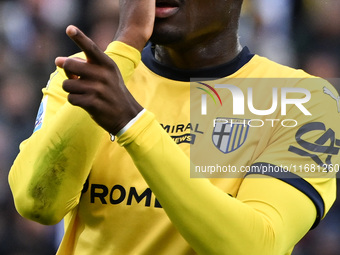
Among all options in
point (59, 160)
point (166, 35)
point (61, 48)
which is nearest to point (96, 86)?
point (59, 160)

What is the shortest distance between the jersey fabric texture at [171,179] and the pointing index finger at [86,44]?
17 cm

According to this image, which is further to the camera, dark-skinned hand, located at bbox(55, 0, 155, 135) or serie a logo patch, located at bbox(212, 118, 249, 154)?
serie a logo patch, located at bbox(212, 118, 249, 154)

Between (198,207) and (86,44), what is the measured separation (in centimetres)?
45

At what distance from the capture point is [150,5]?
1.83m

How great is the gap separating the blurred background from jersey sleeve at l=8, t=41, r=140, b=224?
241 centimetres

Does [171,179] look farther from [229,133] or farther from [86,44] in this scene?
[229,133]

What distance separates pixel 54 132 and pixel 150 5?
43cm

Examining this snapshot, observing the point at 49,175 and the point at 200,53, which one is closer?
the point at 49,175

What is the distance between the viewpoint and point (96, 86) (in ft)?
4.76

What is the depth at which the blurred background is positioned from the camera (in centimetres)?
409

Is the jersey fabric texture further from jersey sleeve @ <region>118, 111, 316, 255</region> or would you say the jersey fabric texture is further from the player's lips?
the player's lips

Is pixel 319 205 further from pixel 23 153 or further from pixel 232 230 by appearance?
pixel 23 153

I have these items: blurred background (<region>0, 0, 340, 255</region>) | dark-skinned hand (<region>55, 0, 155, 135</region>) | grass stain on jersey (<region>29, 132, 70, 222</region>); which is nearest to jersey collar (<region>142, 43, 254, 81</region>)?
grass stain on jersey (<region>29, 132, 70, 222</region>)

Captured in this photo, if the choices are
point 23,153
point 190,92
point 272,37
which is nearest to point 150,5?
point 190,92
